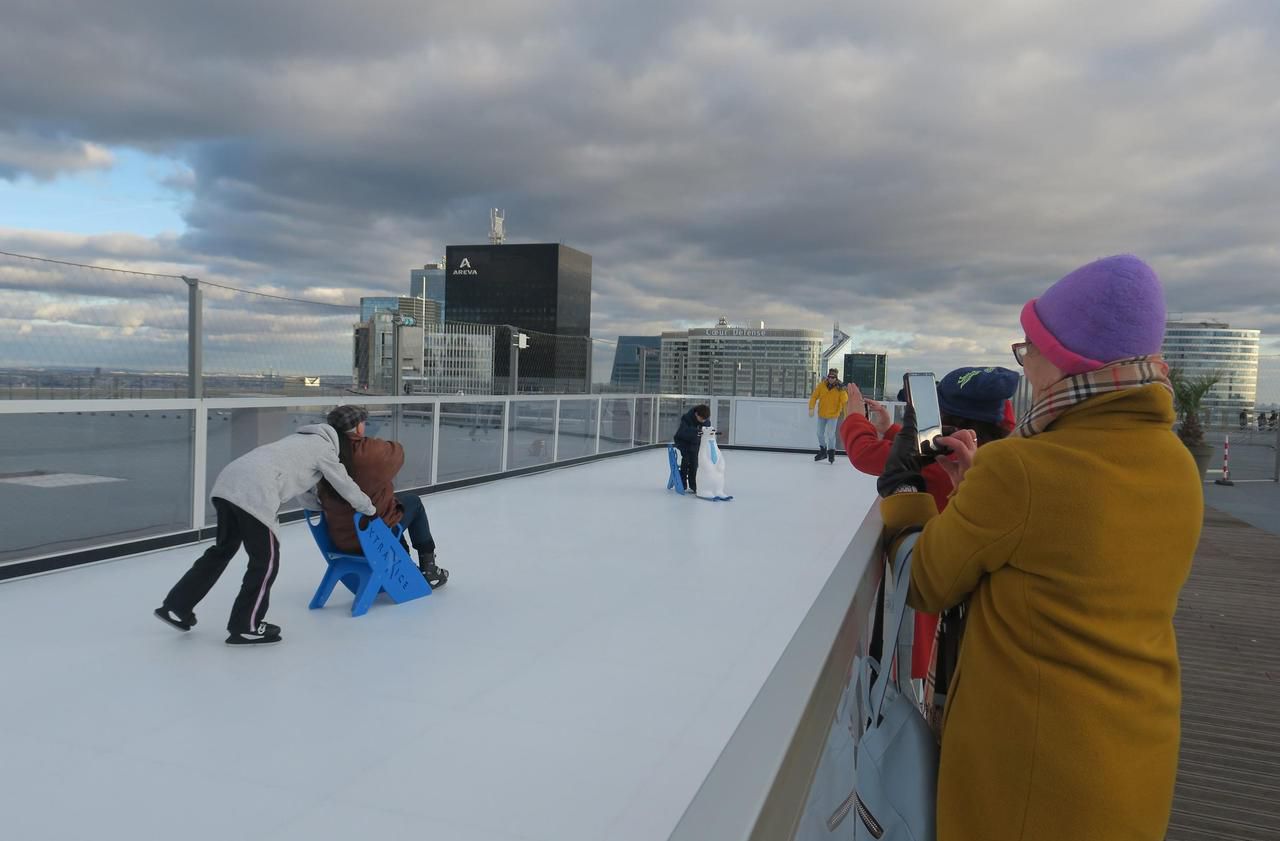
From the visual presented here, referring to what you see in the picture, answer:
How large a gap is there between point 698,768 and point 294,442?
2.60m

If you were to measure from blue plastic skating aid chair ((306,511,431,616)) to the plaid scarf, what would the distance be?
3.81m

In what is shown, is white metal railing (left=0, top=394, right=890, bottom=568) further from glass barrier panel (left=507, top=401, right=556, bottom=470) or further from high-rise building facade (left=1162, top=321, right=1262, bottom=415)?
high-rise building facade (left=1162, top=321, right=1262, bottom=415)

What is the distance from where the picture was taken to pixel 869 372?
18.4 metres

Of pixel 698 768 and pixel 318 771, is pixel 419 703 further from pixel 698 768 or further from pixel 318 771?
pixel 698 768

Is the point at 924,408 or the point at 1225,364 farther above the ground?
the point at 1225,364

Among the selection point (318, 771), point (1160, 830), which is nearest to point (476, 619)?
point (318, 771)

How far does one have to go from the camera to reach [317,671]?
11.6 feet

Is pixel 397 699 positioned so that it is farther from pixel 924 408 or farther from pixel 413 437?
pixel 413 437

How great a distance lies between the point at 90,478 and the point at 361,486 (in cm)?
255

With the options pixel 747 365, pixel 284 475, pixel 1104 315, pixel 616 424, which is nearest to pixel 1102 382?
pixel 1104 315

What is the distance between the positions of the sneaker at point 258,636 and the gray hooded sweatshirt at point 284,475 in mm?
479

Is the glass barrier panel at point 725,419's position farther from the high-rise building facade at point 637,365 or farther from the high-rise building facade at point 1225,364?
the high-rise building facade at point 1225,364

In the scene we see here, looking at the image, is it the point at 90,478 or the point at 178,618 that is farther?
the point at 90,478

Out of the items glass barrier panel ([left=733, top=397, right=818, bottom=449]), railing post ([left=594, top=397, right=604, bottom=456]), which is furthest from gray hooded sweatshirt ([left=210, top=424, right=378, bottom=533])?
glass barrier panel ([left=733, top=397, right=818, bottom=449])
